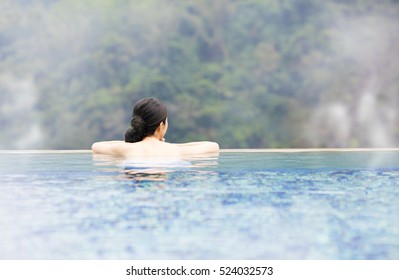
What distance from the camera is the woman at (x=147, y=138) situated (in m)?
3.32

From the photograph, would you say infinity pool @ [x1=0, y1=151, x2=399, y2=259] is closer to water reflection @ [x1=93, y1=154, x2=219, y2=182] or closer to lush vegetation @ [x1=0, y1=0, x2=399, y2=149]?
water reflection @ [x1=93, y1=154, x2=219, y2=182]

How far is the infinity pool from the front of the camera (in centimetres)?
189

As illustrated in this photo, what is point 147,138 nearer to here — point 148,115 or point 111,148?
point 148,115

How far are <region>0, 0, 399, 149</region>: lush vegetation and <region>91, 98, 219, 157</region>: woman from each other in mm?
7406

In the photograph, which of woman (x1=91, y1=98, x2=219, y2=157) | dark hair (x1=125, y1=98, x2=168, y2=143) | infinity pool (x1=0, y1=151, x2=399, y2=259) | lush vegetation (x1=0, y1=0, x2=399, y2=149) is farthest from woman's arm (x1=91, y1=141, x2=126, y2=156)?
lush vegetation (x1=0, y1=0, x2=399, y2=149)

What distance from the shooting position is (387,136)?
1121 cm

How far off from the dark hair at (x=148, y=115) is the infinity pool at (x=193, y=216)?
0.85 feet

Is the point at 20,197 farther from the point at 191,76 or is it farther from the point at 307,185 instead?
the point at 191,76

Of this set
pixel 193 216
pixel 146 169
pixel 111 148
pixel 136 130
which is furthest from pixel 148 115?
pixel 193 216

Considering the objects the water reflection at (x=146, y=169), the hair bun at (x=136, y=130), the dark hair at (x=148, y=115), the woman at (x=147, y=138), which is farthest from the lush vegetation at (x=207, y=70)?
the dark hair at (x=148, y=115)

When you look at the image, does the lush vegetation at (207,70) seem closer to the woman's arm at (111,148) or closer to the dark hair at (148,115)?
the woman's arm at (111,148)

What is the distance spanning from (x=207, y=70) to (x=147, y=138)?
8.55 m

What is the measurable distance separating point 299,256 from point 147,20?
34.5 ft

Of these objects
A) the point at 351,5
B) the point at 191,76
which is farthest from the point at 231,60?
the point at 351,5
